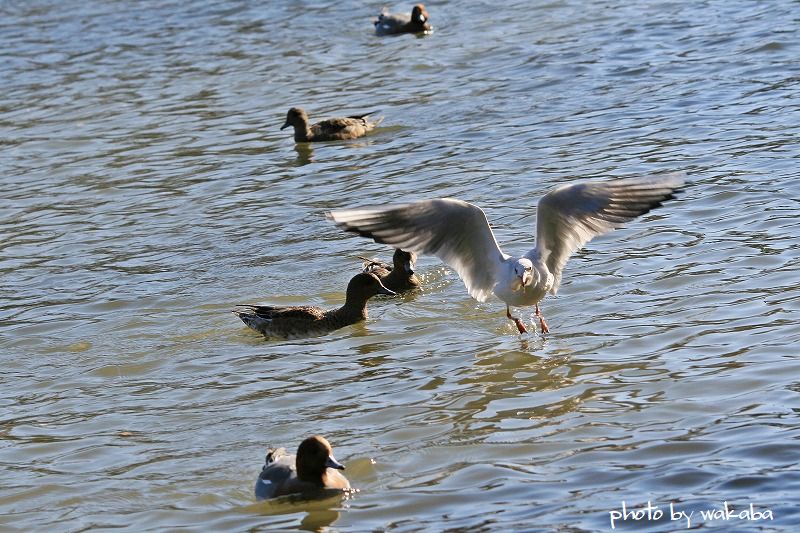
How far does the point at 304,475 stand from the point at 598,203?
352 cm

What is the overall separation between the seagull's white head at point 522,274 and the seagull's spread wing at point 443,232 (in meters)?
0.29

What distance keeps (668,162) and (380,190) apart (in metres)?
2.95

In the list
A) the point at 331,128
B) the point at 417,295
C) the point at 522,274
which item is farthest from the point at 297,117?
the point at 522,274

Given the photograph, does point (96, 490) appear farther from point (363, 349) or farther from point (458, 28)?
point (458, 28)

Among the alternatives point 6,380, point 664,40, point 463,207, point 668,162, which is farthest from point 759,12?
point 6,380

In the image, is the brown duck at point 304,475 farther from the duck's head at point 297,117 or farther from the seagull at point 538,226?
the duck's head at point 297,117

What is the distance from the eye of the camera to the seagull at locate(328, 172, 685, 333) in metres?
10.2

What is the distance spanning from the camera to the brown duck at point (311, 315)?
11234 millimetres

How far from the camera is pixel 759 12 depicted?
20.7 meters

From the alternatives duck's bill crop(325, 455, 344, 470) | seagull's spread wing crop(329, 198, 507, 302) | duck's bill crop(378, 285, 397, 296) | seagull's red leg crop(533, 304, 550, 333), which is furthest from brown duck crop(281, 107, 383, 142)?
duck's bill crop(325, 455, 344, 470)

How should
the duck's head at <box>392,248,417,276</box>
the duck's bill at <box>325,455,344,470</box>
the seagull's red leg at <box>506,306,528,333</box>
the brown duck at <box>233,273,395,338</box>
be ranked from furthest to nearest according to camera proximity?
1. the duck's head at <box>392,248,417,276</box>
2. the brown duck at <box>233,273,395,338</box>
3. the seagull's red leg at <box>506,306,528,333</box>
4. the duck's bill at <box>325,455,344,470</box>

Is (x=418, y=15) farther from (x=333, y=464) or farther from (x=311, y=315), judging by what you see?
(x=333, y=464)

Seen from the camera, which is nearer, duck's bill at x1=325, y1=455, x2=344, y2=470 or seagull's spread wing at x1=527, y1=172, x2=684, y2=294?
duck's bill at x1=325, y1=455, x2=344, y2=470

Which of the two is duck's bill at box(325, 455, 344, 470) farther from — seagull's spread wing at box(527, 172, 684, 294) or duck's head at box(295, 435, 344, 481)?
seagull's spread wing at box(527, 172, 684, 294)
